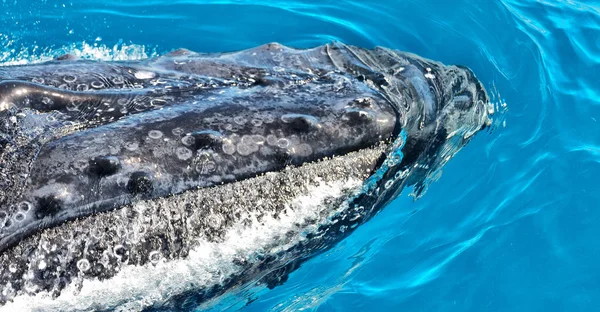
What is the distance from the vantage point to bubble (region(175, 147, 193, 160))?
5219 mm

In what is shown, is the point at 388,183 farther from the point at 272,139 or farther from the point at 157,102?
the point at 157,102

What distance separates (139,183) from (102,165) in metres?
0.29

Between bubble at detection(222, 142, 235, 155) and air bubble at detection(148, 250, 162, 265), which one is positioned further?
bubble at detection(222, 142, 235, 155)

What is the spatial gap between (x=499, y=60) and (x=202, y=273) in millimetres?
6810

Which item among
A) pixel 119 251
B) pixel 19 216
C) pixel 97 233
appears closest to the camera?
pixel 19 216

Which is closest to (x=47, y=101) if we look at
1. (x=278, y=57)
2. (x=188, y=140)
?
(x=188, y=140)

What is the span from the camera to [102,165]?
4926mm

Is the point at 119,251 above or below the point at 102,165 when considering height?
below

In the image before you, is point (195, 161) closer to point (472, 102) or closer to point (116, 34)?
point (472, 102)

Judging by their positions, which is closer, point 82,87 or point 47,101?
point 47,101

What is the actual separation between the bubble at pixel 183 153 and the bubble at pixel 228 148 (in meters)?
0.27

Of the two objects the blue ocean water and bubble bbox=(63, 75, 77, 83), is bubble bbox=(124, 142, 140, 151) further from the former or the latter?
the blue ocean water

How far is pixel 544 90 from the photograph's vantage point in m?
10.0

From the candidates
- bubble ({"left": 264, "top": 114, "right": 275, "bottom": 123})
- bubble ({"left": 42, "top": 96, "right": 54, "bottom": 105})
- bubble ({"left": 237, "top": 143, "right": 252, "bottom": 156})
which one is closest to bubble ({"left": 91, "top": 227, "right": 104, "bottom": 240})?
bubble ({"left": 42, "top": 96, "right": 54, "bottom": 105})
